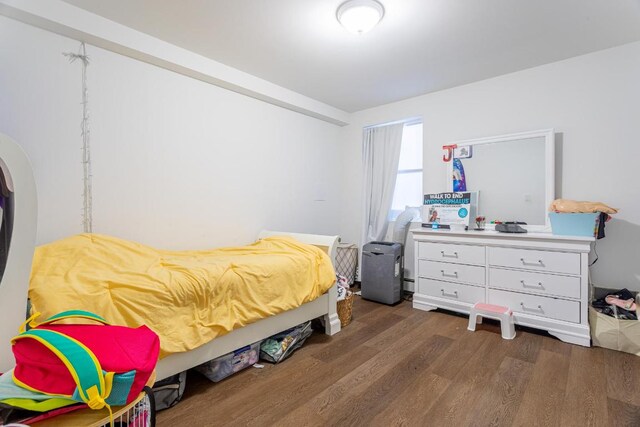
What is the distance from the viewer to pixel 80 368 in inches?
30.5

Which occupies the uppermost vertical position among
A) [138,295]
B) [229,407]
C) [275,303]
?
[138,295]

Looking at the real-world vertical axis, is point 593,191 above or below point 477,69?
below

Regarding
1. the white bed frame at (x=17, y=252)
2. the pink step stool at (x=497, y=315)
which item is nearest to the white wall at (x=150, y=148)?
the white bed frame at (x=17, y=252)

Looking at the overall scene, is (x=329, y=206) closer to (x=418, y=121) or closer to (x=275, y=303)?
(x=418, y=121)

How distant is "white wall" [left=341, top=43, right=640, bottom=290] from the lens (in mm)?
2365

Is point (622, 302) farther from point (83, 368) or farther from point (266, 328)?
point (83, 368)

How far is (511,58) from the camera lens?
2580 millimetres

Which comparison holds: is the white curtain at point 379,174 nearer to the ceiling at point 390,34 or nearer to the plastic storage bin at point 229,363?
the ceiling at point 390,34

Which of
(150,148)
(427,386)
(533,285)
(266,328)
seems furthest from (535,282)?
(150,148)

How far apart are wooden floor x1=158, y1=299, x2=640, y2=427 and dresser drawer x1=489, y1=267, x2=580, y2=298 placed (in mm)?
372

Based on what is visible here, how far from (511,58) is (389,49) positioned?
3.63 ft

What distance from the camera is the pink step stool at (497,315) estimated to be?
2.34 metres

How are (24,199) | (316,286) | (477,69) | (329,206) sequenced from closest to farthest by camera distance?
(24,199) → (316,286) → (477,69) → (329,206)

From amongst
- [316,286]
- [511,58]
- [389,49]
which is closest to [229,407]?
[316,286]
